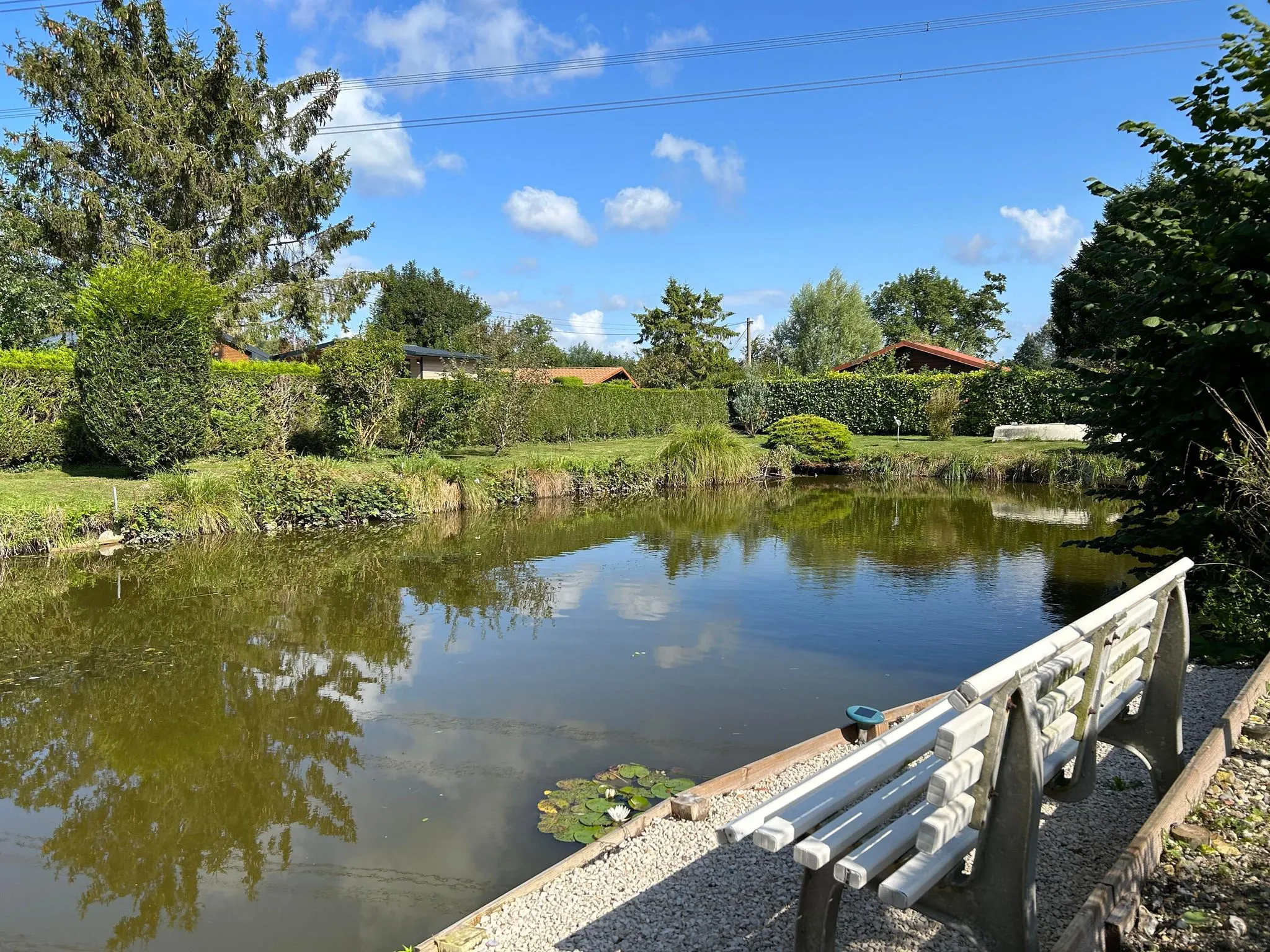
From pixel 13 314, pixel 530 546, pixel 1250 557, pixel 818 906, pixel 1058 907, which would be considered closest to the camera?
pixel 818 906

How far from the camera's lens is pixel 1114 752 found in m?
4.35

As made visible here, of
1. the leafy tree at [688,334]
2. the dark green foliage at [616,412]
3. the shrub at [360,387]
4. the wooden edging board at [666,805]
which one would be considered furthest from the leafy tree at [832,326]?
the wooden edging board at [666,805]

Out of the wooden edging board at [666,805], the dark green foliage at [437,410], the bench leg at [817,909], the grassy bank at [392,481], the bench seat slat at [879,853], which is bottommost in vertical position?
the wooden edging board at [666,805]

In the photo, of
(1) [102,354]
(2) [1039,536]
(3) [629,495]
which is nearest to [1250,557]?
(2) [1039,536]

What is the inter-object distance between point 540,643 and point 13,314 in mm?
26553

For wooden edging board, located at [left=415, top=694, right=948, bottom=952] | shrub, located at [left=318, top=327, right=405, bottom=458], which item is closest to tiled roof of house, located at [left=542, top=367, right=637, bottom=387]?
shrub, located at [left=318, top=327, right=405, bottom=458]

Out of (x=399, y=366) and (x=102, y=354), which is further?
(x=399, y=366)

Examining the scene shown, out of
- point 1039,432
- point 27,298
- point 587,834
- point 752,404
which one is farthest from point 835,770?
point 27,298

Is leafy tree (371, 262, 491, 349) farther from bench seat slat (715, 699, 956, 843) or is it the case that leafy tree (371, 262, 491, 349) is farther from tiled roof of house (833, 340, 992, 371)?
bench seat slat (715, 699, 956, 843)

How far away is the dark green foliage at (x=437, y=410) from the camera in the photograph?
20172 mm

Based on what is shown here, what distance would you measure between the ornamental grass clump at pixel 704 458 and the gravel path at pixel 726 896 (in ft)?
52.7

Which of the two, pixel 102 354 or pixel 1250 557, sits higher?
pixel 102 354

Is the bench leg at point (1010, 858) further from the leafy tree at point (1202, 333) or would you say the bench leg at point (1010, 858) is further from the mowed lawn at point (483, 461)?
the mowed lawn at point (483, 461)

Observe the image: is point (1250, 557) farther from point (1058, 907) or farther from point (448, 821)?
point (448, 821)
